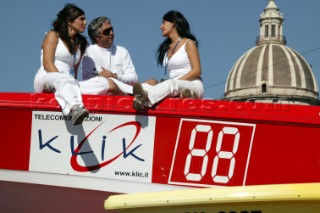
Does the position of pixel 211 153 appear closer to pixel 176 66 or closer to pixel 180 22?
pixel 176 66

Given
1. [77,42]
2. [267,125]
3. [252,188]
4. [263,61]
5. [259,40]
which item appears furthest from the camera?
[259,40]

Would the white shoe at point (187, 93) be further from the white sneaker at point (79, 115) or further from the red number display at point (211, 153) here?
the white sneaker at point (79, 115)

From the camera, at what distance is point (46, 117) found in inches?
236

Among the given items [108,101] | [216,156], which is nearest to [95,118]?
[108,101]

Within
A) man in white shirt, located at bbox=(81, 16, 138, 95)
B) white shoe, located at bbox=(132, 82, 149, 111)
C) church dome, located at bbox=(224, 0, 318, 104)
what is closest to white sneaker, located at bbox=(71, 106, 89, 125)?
white shoe, located at bbox=(132, 82, 149, 111)

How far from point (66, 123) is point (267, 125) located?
1.51m

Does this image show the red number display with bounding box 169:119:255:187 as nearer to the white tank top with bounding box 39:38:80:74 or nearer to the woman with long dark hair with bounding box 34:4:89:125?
the woman with long dark hair with bounding box 34:4:89:125

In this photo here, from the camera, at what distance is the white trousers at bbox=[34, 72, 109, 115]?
5.83 meters

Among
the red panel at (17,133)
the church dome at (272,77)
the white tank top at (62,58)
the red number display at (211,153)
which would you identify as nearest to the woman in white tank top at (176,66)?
the red number display at (211,153)

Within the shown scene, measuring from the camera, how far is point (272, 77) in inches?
3110

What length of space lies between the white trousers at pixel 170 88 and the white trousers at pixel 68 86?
36 cm

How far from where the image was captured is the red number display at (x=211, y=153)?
5797 millimetres

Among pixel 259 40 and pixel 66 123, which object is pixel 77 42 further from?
pixel 259 40

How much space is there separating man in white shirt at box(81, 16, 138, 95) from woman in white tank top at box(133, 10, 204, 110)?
0.31 meters
